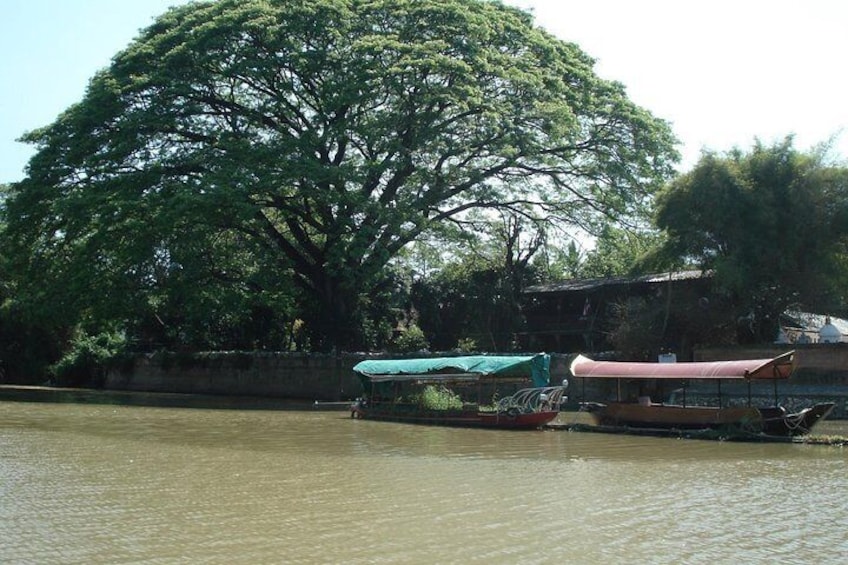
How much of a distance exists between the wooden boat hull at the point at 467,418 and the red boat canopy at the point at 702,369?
1612 mm

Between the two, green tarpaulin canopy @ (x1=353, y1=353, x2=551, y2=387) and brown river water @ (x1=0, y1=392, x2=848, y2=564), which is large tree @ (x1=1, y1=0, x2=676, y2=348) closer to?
green tarpaulin canopy @ (x1=353, y1=353, x2=551, y2=387)

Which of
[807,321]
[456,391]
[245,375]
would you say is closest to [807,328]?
[807,321]

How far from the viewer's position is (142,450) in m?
16.9

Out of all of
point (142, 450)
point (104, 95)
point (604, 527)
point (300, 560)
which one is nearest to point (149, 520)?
point (300, 560)

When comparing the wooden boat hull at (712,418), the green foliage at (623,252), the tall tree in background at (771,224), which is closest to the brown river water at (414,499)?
the wooden boat hull at (712,418)

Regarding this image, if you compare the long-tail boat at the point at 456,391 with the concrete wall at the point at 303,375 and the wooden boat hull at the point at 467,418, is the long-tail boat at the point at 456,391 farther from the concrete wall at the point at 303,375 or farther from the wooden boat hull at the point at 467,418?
the concrete wall at the point at 303,375

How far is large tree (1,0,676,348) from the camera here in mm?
30141

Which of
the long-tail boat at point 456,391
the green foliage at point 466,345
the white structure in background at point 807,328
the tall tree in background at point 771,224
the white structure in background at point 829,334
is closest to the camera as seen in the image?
the long-tail boat at point 456,391

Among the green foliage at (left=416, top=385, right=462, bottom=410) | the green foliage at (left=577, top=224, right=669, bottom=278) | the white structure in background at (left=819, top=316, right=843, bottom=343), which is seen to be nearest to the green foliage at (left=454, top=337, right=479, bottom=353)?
the green foliage at (left=577, top=224, right=669, bottom=278)

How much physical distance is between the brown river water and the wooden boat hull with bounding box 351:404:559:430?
1.82 m

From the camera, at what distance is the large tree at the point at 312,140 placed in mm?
30141

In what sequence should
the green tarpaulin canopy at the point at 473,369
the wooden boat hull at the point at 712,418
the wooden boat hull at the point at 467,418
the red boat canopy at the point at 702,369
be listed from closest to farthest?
the wooden boat hull at the point at 712,418
the red boat canopy at the point at 702,369
the wooden boat hull at the point at 467,418
the green tarpaulin canopy at the point at 473,369

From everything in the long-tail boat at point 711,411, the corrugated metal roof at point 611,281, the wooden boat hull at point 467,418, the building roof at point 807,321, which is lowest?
the wooden boat hull at point 467,418

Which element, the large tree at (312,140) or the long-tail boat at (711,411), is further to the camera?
the large tree at (312,140)
